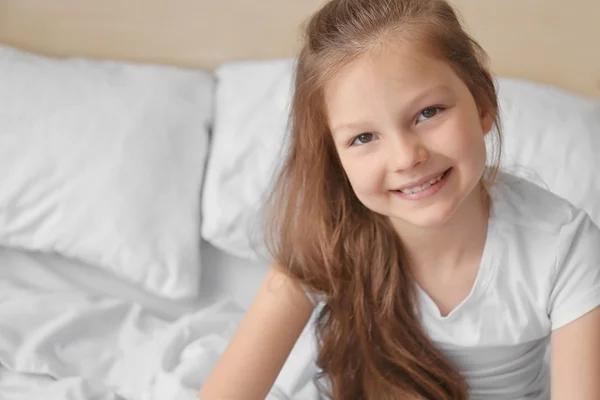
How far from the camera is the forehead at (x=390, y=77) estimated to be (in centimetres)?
81

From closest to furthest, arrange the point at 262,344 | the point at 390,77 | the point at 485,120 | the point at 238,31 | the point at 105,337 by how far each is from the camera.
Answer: the point at 390,77, the point at 485,120, the point at 262,344, the point at 105,337, the point at 238,31

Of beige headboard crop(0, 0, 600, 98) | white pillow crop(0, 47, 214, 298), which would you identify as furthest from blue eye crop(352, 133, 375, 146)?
beige headboard crop(0, 0, 600, 98)

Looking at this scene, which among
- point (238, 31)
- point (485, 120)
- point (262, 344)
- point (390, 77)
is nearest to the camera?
point (390, 77)

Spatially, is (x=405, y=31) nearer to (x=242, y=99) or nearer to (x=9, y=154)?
(x=242, y=99)

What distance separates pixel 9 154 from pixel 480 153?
3.00 feet

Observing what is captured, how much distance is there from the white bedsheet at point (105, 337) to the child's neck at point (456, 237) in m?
0.30

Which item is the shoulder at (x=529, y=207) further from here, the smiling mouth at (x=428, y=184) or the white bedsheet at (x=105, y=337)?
the white bedsheet at (x=105, y=337)

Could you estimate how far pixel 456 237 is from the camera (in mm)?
979

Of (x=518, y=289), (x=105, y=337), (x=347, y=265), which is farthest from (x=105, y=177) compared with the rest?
(x=518, y=289)

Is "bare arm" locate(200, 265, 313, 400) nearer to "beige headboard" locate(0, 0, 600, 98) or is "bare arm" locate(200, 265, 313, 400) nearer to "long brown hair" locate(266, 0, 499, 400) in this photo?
"long brown hair" locate(266, 0, 499, 400)

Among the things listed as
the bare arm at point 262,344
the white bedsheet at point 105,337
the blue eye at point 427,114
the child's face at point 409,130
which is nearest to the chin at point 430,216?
the child's face at point 409,130

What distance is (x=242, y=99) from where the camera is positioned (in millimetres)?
1443

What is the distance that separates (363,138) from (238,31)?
2.59 ft

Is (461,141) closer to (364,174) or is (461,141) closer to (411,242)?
(364,174)
